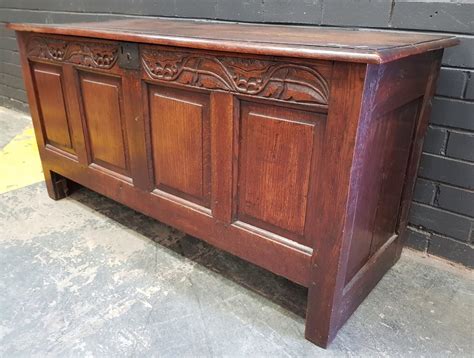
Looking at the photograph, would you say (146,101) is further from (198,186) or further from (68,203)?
(68,203)

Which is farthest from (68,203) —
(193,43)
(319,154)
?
(319,154)

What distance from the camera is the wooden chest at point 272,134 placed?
0.94m

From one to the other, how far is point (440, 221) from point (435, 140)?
309 millimetres

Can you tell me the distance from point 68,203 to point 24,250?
420mm

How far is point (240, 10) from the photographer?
1.77 meters

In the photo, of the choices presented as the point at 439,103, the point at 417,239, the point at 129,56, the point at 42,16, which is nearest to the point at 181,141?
the point at 129,56

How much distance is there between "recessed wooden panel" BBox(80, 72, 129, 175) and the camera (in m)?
1.45

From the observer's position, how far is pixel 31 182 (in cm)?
214

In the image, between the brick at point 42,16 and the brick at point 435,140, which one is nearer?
the brick at point 435,140

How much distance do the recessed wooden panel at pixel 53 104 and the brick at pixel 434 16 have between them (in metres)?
1.30

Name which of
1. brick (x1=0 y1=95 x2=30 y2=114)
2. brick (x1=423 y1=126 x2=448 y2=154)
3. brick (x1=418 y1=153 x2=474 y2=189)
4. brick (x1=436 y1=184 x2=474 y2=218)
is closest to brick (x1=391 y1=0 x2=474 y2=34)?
brick (x1=423 y1=126 x2=448 y2=154)

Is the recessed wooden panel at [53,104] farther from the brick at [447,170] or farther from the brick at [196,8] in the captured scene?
the brick at [447,170]

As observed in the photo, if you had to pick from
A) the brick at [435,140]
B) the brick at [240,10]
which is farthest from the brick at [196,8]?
the brick at [435,140]

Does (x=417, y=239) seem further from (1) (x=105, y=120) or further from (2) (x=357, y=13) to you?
(1) (x=105, y=120)
